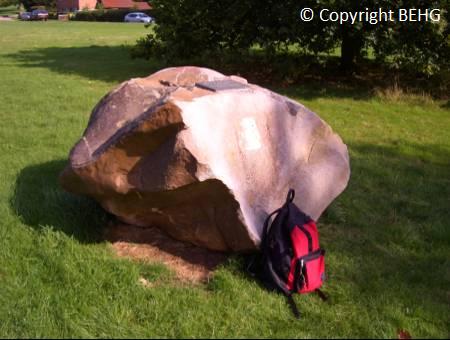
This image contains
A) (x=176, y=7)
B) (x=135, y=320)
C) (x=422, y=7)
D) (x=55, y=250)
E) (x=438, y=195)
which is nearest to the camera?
(x=135, y=320)

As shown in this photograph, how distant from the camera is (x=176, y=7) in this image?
12375mm

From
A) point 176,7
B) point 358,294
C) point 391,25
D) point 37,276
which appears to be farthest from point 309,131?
point 176,7

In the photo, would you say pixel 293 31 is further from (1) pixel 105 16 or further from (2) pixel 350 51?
(1) pixel 105 16

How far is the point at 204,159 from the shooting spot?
3588 millimetres

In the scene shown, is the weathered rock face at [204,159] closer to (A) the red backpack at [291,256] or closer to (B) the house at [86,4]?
(A) the red backpack at [291,256]

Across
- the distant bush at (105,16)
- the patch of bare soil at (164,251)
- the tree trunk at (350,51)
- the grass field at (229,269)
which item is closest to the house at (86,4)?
the distant bush at (105,16)

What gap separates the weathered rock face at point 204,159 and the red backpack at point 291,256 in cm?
15

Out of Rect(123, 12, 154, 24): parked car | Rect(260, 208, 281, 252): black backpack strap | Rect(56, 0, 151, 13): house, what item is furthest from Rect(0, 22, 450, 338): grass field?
Rect(56, 0, 151, 13): house

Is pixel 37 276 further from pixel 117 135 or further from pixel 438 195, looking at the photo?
pixel 438 195

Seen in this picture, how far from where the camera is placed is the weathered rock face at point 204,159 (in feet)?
12.0

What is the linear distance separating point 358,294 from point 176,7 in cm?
999

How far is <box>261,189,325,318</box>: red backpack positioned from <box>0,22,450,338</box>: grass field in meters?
0.11

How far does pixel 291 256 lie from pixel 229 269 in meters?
0.52

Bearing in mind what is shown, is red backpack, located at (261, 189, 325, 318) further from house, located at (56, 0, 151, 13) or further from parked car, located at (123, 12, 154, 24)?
house, located at (56, 0, 151, 13)
